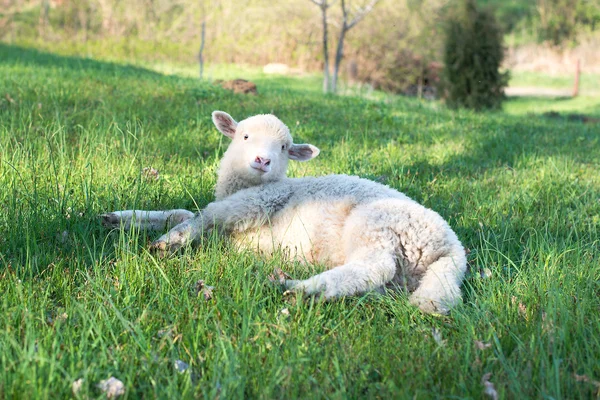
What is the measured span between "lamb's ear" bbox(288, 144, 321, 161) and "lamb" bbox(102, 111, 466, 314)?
155mm

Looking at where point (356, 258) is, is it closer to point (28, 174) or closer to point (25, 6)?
point (28, 174)

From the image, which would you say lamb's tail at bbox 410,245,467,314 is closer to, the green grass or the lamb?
the lamb

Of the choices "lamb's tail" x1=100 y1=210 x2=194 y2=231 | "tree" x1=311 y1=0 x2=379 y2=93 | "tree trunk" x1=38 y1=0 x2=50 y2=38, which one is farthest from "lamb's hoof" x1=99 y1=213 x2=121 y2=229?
"tree trunk" x1=38 y1=0 x2=50 y2=38

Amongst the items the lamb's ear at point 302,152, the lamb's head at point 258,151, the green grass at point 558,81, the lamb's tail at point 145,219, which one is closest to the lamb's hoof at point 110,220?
the lamb's tail at point 145,219

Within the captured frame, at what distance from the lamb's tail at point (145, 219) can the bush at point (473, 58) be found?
1296 centimetres

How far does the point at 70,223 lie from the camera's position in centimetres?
347

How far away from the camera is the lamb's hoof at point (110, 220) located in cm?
350

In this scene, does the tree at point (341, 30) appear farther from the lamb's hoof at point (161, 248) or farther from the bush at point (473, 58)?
the lamb's hoof at point (161, 248)

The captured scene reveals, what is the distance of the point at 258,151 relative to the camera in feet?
12.1

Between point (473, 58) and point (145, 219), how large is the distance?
46.4 feet

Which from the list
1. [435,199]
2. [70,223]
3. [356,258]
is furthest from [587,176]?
[70,223]

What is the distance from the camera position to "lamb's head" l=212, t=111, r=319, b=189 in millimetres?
3691

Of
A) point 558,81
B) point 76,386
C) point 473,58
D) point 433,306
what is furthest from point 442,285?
point 558,81

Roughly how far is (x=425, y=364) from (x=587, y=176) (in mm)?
4583
